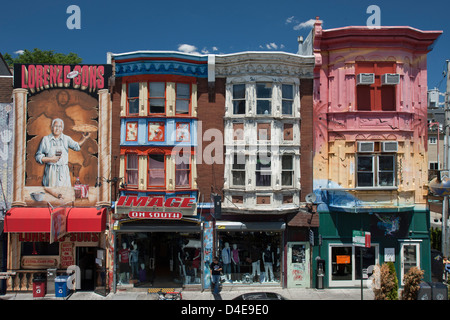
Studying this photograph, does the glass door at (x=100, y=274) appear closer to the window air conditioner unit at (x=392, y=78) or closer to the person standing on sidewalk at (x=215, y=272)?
the person standing on sidewalk at (x=215, y=272)

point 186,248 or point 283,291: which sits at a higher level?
point 186,248

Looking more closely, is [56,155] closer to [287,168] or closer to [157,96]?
[157,96]

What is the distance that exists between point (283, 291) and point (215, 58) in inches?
458

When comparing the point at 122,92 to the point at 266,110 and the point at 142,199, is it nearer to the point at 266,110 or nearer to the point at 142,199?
the point at 142,199

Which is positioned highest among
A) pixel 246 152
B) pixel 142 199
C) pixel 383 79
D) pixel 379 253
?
pixel 383 79

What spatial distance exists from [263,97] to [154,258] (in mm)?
9742

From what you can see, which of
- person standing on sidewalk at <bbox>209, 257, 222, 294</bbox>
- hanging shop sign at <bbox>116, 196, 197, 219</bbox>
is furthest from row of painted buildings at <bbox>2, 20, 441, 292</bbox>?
person standing on sidewalk at <bbox>209, 257, 222, 294</bbox>

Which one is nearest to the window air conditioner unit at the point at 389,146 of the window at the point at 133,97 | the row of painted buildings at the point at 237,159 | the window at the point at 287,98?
the row of painted buildings at the point at 237,159

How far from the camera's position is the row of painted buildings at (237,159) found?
17188 millimetres

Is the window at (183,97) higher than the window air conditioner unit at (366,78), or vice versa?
the window air conditioner unit at (366,78)

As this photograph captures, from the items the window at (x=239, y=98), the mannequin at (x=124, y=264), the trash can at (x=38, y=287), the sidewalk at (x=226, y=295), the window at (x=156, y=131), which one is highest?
the window at (x=239, y=98)

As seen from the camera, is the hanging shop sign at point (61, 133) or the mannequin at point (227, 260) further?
the mannequin at point (227, 260)

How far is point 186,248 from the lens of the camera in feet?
58.5
